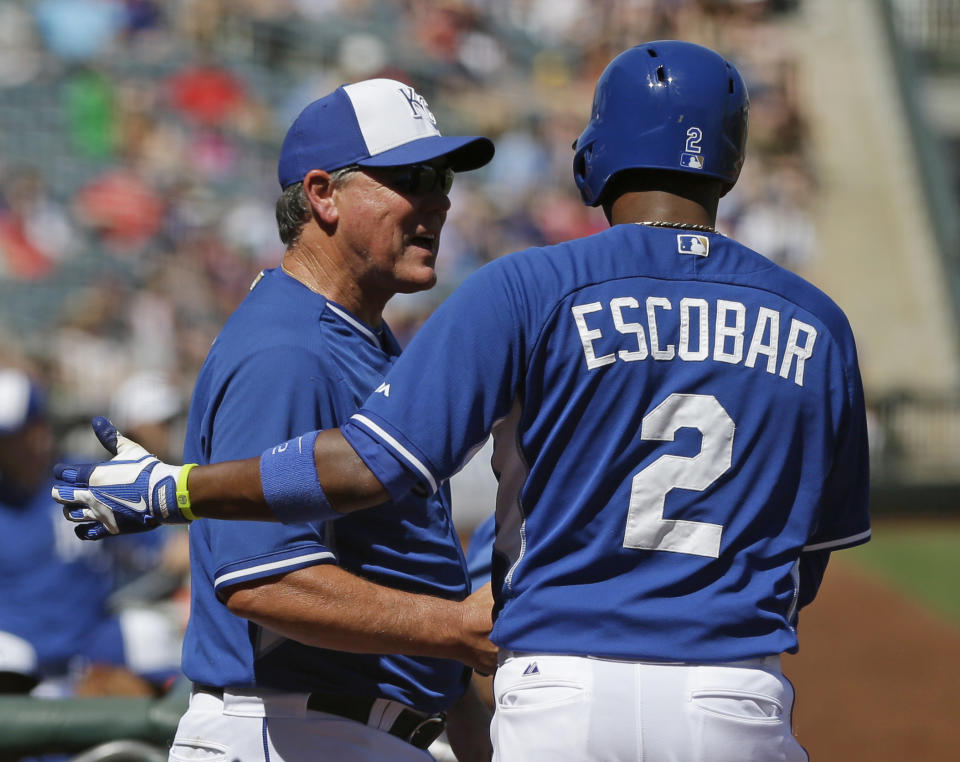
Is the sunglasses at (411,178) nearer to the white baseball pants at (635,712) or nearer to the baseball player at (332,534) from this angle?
the baseball player at (332,534)

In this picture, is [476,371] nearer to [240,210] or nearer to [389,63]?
[240,210]

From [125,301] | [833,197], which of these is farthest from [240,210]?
[833,197]

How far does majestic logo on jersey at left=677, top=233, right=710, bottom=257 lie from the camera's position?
7.48 ft

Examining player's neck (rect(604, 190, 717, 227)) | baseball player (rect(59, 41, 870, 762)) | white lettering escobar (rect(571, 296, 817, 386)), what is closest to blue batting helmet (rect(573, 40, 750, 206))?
player's neck (rect(604, 190, 717, 227))

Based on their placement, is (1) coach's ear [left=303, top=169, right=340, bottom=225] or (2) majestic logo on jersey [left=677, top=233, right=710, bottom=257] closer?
(2) majestic logo on jersey [left=677, top=233, right=710, bottom=257]

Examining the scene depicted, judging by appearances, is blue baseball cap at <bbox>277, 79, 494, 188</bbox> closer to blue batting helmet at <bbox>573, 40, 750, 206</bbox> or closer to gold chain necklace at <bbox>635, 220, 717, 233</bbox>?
blue batting helmet at <bbox>573, 40, 750, 206</bbox>

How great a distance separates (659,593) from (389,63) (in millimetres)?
14510

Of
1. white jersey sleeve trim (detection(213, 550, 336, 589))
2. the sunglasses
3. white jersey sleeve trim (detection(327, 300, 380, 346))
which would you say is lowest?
white jersey sleeve trim (detection(213, 550, 336, 589))

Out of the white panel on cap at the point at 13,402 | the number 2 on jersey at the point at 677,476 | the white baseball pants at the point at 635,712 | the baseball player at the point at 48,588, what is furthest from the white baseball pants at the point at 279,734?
the white panel on cap at the point at 13,402

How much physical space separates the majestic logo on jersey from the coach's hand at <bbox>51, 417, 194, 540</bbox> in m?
0.95

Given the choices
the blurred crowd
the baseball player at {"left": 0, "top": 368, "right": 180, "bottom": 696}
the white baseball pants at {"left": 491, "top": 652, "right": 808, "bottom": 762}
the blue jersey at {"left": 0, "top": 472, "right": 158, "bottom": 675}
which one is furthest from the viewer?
the blurred crowd

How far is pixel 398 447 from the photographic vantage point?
7.05ft

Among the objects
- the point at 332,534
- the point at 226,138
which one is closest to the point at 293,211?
the point at 332,534

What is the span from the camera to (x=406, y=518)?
2.60 meters
